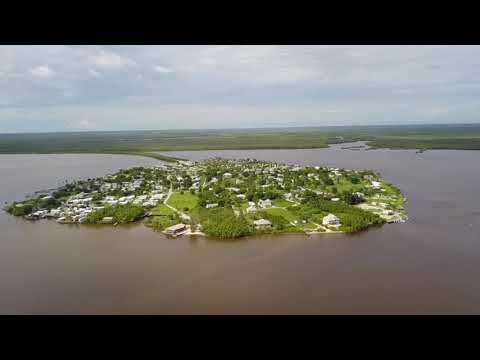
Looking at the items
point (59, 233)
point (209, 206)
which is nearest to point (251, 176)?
point (209, 206)

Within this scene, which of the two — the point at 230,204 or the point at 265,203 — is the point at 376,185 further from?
the point at 230,204

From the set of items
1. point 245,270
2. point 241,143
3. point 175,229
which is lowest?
point 245,270

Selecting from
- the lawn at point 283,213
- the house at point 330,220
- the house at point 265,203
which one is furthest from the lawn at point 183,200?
the house at point 330,220

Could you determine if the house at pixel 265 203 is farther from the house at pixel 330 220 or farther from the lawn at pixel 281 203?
the house at pixel 330 220

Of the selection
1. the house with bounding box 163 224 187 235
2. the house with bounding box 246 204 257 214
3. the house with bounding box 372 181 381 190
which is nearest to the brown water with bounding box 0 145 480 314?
the house with bounding box 163 224 187 235

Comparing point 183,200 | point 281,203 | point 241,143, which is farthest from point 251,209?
point 241,143

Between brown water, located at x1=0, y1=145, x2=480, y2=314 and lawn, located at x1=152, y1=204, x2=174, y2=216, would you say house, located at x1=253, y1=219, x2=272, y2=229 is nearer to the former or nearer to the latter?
brown water, located at x1=0, y1=145, x2=480, y2=314
